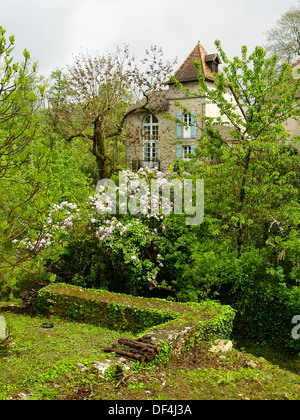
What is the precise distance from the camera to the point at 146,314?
25.2 feet

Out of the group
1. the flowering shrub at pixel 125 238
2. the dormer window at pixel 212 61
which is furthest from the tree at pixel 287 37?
the flowering shrub at pixel 125 238

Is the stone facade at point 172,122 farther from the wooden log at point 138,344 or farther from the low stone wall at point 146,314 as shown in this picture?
the wooden log at point 138,344

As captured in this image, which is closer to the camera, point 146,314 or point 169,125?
point 146,314

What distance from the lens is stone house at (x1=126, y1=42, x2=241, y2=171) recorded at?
2516 centimetres

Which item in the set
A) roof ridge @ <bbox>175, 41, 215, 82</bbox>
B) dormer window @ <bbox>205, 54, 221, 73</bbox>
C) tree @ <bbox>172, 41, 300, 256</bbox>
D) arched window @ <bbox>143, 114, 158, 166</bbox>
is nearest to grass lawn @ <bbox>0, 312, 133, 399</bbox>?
tree @ <bbox>172, 41, 300, 256</bbox>

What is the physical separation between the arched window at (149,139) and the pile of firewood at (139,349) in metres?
21.4

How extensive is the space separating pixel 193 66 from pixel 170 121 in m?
3.53

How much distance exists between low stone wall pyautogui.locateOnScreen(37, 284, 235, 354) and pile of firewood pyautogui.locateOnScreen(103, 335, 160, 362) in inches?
9.8

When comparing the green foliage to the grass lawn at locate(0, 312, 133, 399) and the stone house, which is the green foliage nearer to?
the grass lawn at locate(0, 312, 133, 399)

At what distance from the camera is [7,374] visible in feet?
17.7

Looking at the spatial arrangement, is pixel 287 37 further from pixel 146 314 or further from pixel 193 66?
pixel 146 314

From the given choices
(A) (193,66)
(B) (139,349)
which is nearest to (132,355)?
(B) (139,349)
